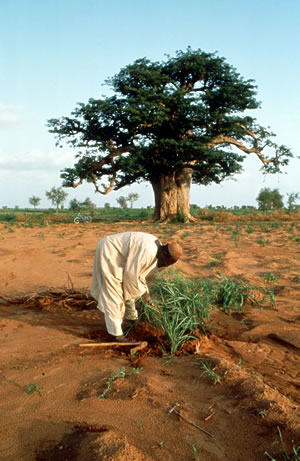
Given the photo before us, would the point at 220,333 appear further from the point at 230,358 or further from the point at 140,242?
the point at 140,242

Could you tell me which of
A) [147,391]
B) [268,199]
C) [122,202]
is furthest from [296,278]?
[122,202]

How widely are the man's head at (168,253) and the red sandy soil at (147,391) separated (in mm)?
726

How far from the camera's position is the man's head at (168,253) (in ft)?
10.6

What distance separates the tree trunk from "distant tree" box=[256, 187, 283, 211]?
13418 millimetres

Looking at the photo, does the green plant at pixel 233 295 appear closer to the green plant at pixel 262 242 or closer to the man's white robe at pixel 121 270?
the man's white robe at pixel 121 270

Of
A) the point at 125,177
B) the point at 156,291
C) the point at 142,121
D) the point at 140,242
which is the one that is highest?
the point at 142,121

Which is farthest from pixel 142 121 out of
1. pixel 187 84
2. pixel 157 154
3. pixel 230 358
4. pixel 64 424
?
pixel 64 424

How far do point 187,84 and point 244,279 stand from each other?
11927 mm

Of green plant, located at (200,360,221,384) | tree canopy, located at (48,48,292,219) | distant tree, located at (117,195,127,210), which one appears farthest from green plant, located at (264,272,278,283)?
distant tree, located at (117,195,127,210)

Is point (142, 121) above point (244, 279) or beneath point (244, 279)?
above

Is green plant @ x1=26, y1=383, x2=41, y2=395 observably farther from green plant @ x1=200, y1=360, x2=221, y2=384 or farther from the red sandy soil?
green plant @ x1=200, y1=360, x2=221, y2=384

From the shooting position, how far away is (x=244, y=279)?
513 centimetres

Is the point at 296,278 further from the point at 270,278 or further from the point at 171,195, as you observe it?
the point at 171,195

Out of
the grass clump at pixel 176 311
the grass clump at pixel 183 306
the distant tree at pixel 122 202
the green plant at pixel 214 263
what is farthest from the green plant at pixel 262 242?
the distant tree at pixel 122 202
